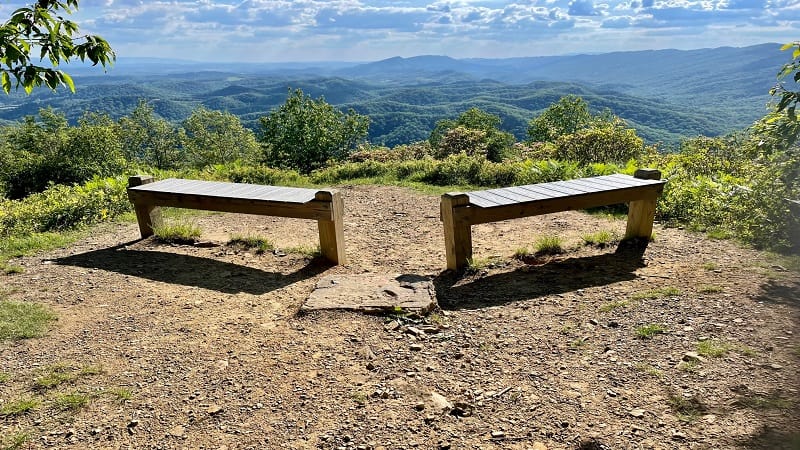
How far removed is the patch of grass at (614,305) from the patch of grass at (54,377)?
150 inches

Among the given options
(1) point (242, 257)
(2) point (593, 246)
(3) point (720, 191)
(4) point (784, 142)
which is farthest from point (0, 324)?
(3) point (720, 191)

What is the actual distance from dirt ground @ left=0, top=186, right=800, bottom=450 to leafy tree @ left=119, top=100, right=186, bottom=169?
4643 cm

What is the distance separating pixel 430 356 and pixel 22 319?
335 centimetres

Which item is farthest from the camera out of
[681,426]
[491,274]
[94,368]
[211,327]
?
[491,274]

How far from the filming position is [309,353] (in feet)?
11.5

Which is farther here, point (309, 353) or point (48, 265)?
point (48, 265)

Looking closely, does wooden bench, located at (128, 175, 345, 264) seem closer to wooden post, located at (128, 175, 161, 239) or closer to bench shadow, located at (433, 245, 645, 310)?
wooden post, located at (128, 175, 161, 239)

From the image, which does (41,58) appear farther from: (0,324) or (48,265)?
(48,265)

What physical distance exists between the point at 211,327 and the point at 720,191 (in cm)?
649

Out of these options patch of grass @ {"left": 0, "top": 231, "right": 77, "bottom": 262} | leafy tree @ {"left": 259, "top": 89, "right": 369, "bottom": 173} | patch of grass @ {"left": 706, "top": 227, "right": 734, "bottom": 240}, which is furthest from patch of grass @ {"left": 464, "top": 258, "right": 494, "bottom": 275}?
leafy tree @ {"left": 259, "top": 89, "right": 369, "bottom": 173}

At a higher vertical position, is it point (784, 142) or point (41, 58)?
point (41, 58)

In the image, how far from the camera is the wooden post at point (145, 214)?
20.3 feet

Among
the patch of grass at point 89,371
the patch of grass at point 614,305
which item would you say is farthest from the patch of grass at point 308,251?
the patch of grass at point 614,305

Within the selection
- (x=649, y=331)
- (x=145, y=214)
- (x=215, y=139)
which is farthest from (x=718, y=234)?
(x=215, y=139)
